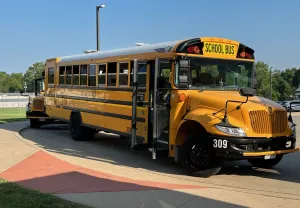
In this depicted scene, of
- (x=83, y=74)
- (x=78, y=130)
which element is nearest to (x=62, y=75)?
→ (x=83, y=74)

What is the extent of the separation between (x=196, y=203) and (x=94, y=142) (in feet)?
24.8

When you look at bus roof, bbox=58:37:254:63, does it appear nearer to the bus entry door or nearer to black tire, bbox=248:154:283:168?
→ the bus entry door

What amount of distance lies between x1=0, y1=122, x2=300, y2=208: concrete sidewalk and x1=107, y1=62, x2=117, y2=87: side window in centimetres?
250

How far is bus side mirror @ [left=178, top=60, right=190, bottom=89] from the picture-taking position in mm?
7727

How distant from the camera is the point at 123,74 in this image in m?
9.84

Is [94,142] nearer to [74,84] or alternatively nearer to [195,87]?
[74,84]

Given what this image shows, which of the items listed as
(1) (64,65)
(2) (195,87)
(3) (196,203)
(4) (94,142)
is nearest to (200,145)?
Answer: (2) (195,87)

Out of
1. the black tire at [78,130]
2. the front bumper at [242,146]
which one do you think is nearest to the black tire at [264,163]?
the front bumper at [242,146]

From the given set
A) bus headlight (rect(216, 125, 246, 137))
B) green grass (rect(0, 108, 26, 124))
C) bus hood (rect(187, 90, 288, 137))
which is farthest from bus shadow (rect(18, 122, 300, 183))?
green grass (rect(0, 108, 26, 124))

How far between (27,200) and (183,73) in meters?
3.88

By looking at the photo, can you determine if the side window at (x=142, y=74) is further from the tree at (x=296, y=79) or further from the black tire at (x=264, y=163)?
the tree at (x=296, y=79)

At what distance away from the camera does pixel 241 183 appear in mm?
7168

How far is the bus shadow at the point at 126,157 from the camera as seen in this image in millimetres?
8141

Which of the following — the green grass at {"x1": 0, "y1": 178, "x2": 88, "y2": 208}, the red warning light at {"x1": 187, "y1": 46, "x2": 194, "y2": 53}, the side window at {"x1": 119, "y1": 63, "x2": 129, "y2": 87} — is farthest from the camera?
the side window at {"x1": 119, "y1": 63, "x2": 129, "y2": 87}
